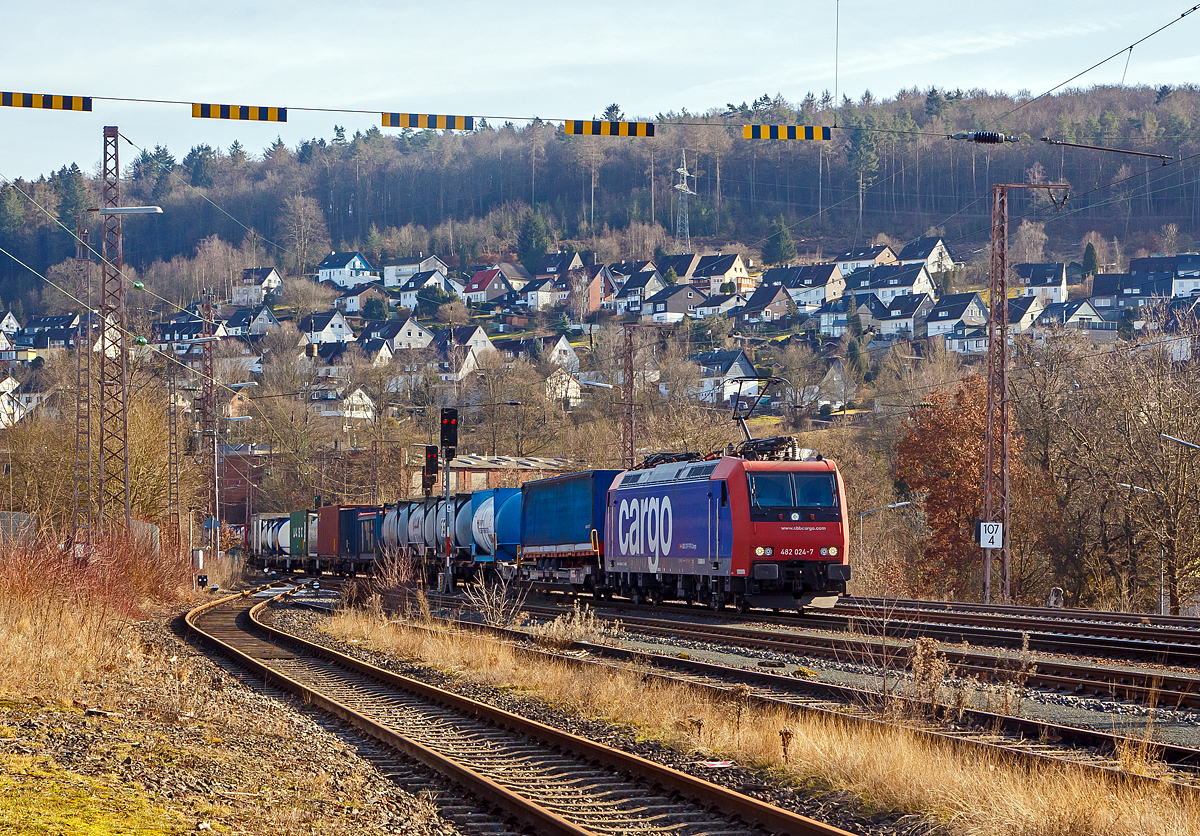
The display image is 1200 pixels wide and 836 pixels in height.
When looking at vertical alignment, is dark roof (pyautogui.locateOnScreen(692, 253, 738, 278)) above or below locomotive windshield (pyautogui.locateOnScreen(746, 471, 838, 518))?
above

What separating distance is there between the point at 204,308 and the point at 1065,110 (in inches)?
7053

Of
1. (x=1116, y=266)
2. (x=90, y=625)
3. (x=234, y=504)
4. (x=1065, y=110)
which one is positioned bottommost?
(x=234, y=504)

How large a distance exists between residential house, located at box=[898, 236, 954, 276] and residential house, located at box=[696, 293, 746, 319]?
26.1 metres

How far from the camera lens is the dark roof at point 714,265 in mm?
187750

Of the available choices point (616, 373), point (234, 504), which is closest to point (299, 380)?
point (234, 504)

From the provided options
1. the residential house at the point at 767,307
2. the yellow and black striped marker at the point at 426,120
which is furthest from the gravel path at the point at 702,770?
the residential house at the point at 767,307

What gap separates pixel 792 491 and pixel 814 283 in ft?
528

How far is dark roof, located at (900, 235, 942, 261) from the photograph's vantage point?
17988 cm

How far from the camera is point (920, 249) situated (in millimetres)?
181250

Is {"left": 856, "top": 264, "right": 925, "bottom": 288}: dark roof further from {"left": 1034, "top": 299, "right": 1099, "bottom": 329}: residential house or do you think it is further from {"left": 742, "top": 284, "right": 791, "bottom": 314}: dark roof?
{"left": 1034, "top": 299, "right": 1099, "bottom": 329}: residential house

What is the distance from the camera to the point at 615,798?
9.39 metres

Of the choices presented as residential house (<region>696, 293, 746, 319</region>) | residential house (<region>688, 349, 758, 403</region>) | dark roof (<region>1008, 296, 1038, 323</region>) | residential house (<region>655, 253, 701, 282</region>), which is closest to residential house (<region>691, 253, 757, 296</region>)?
residential house (<region>655, 253, 701, 282</region>)

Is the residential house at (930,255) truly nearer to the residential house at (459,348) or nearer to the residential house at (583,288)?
the residential house at (583,288)

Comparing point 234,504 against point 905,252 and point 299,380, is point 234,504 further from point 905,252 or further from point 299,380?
point 905,252
